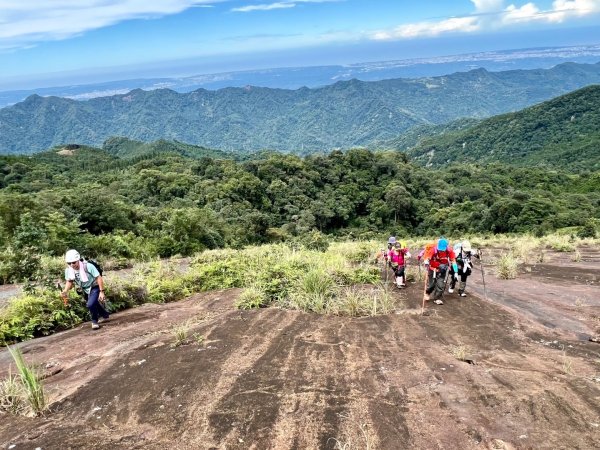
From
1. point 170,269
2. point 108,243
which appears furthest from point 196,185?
point 170,269

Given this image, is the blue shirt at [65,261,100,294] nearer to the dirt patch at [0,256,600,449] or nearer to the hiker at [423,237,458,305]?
the dirt patch at [0,256,600,449]

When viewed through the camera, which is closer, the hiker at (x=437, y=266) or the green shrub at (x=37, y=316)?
the green shrub at (x=37, y=316)

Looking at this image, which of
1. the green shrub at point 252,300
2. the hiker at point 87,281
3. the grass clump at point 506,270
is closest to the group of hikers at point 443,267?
the grass clump at point 506,270

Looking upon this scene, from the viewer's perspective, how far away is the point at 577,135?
541 feet

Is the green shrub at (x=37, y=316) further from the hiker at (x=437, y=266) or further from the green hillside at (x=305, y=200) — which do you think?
the green hillside at (x=305, y=200)

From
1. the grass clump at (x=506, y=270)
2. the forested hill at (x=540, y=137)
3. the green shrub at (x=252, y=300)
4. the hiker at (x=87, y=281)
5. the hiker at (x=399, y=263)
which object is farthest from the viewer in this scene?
the forested hill at (x=540, y=137)

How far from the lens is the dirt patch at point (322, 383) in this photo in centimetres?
455

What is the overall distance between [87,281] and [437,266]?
7172 mm

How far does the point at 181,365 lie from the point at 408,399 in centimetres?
300

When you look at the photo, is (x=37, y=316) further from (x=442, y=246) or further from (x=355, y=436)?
(x=442, y=246)

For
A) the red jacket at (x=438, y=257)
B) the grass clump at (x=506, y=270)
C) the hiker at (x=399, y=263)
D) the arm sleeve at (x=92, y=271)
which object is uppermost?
the arm sleeve at (x=92, y=271)

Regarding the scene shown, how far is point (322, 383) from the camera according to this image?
5.58 meters

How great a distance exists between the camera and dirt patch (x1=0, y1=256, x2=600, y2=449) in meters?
4.55

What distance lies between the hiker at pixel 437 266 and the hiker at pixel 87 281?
261 inches
